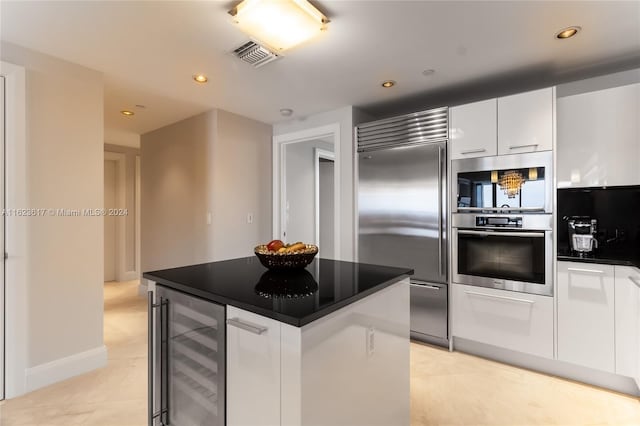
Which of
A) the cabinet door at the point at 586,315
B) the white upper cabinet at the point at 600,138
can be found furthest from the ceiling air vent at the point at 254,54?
the cabinet door at the point at 586,315

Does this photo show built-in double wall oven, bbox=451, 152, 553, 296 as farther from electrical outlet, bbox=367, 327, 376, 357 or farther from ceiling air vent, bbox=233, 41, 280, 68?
ceiling air vent, bbox=233, 41, 280, 68

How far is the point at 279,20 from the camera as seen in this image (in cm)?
174

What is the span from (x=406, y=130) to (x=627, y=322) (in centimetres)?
217

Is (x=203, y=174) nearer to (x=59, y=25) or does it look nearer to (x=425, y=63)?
(x=59, y=25)

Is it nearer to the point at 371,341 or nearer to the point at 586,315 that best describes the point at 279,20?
the point at 371,341

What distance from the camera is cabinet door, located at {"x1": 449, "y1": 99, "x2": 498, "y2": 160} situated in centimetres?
260

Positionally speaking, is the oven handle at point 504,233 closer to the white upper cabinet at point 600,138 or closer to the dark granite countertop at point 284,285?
the white upper cabinet at point 600,138

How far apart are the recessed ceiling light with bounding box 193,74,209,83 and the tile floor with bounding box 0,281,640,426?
2.43 metres

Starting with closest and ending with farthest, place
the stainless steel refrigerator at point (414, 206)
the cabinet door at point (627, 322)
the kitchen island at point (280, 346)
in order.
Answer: the kitchen island at point (280, 346)
the cabinet door at point (627, 322)
the stainless steel refrigerator at point (414, 206)

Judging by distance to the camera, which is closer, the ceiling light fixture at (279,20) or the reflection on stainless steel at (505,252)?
the ceiling light fixture at (279,20)

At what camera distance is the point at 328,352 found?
1.15 meters

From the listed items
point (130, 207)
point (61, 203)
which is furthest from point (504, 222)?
point (130, 207)

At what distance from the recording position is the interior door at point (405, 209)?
283 cm

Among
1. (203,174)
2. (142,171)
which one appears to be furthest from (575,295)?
(142,171)
